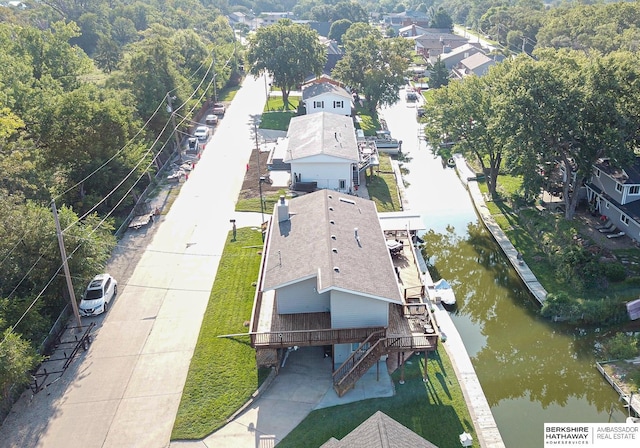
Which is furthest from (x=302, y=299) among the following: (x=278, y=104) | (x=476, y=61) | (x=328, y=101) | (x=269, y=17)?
(x=269, y=17)

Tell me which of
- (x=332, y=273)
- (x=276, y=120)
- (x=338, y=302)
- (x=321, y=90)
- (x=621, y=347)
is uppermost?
(x=332, y=273)

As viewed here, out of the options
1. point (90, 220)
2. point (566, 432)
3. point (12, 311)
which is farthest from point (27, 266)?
point (566, 432)

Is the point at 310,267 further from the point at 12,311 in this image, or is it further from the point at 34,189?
the point at 34,189

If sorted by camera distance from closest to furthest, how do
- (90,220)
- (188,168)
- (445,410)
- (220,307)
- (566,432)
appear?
(566,432), (445,410), (220,307), (90,220), (188,168)

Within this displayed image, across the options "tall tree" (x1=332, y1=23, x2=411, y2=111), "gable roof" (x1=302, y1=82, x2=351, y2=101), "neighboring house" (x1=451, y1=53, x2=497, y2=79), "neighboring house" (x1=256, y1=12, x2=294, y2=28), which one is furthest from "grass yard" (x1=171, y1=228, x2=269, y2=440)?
"neighboring house" (x1=256, y1=12, x2=294, y2=28)

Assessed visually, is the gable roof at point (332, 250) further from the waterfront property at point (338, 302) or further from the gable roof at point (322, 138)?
the gable roof at point (322, 138)

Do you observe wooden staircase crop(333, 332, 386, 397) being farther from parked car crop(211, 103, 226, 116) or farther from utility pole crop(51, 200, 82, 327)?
parked car crop(211, 103, 226, 116)

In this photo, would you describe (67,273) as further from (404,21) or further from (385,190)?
(404,21)
